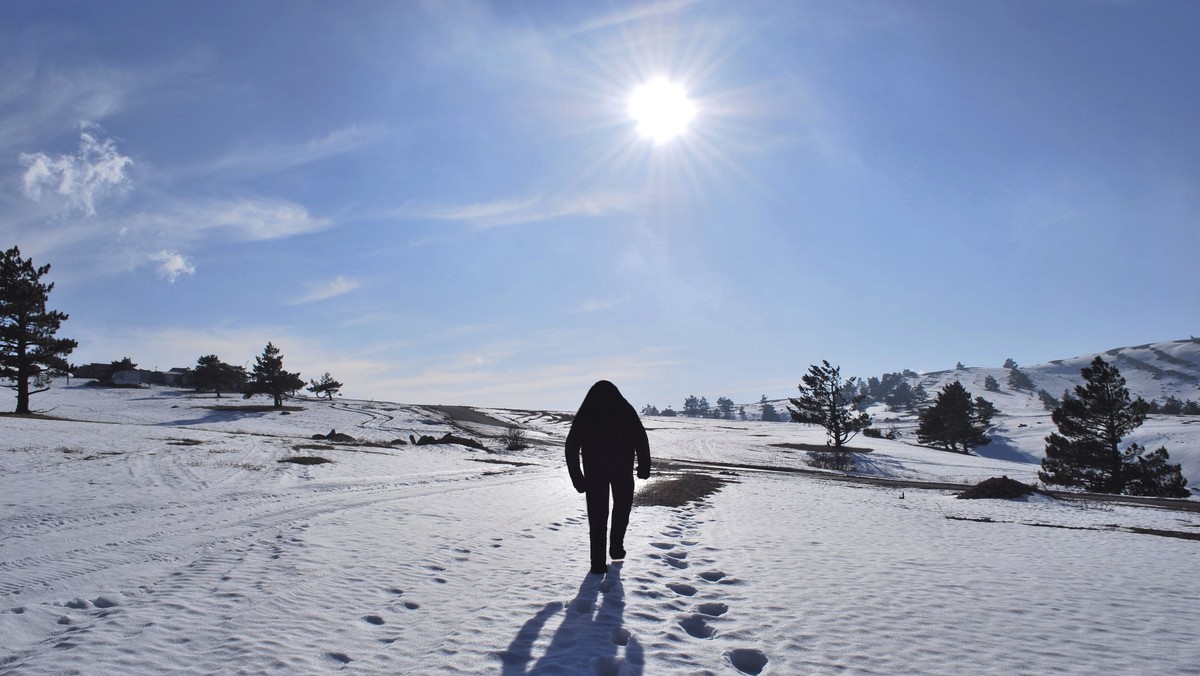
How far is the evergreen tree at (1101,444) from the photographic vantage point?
112ft

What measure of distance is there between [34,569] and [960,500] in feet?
78.1

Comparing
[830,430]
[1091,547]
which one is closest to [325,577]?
[1091,547]

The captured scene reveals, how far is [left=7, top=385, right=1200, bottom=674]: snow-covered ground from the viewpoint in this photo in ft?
13.6

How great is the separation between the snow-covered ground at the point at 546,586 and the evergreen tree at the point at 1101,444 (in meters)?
26.8

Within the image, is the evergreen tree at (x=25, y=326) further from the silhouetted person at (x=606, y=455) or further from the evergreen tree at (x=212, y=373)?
the silhouetted person at (x=606, y=455)

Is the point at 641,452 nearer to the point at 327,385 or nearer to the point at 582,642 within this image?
the point at 582,642

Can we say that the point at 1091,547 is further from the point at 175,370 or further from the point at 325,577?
the point at 175,370

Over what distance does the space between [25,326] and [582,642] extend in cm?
5445

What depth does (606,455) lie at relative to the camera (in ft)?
23.2

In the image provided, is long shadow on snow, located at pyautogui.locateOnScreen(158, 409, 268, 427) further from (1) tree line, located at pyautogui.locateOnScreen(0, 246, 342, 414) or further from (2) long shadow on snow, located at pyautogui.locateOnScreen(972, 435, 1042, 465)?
(2) long shadow on snow, located at pyautogui.locateOnScreen(972, 435, 1042, 465)

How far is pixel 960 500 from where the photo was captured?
760 inches

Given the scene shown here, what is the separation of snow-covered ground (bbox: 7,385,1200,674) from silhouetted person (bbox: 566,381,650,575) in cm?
66

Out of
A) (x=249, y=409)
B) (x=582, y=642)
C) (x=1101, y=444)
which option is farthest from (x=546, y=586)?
(x=249, y=409)

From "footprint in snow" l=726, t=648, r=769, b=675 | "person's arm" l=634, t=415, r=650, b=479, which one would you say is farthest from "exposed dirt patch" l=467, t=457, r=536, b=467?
"footprint in snow" l=726, t=648, r=769, b=675
